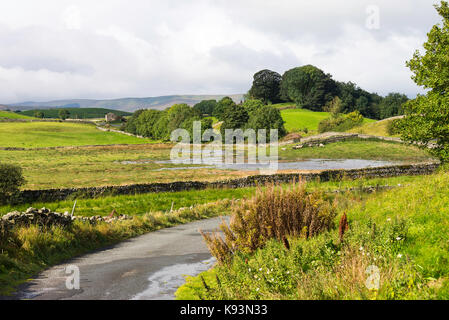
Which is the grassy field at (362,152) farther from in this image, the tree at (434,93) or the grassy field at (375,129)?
the tree at (434,93)

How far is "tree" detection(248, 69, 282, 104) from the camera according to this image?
189375 mm

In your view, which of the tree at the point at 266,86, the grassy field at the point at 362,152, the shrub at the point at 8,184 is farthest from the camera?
the tree at the point at 266,86

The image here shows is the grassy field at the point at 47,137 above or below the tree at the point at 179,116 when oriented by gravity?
below

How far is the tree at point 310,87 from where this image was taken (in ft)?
569

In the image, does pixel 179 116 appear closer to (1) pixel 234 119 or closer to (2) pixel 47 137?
(1) pixel 234 119

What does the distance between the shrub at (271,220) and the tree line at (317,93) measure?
15388cm

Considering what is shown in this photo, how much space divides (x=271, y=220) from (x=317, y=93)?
166 m

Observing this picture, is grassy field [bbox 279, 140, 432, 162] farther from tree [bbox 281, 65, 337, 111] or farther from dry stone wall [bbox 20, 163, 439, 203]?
tree [bbox 281, 65, 337, 111]

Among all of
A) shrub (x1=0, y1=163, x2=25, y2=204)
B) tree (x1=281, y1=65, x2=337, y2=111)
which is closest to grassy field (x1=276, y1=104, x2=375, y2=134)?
tree (x1=281, y1=65, x2=337, y2=111)

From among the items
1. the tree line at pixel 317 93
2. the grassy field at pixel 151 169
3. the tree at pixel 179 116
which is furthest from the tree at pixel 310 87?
the grassy field at pixel 151 169

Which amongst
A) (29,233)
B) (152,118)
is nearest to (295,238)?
(29,233)

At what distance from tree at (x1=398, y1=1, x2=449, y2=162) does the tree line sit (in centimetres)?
13243
